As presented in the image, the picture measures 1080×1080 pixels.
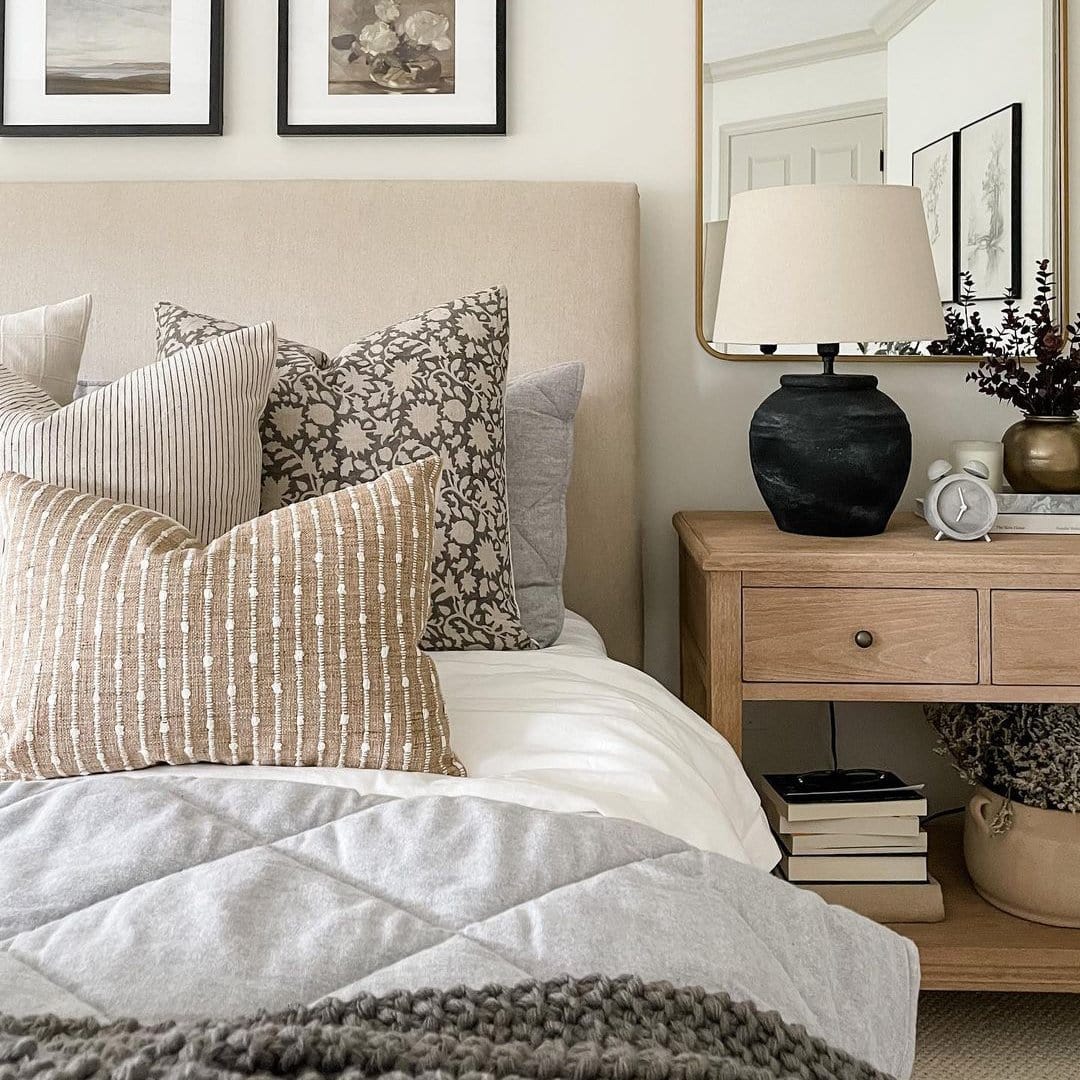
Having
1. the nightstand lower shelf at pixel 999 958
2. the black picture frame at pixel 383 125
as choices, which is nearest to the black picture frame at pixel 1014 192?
the black picture frame at pixel 383 125

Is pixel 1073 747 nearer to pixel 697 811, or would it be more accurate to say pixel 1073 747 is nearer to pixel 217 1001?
pixel 697 811

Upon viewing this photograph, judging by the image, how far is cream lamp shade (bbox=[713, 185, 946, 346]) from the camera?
64.9 inches

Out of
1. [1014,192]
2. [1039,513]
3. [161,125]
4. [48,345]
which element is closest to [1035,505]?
[1039,513]

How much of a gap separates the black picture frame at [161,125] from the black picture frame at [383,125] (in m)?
0.11

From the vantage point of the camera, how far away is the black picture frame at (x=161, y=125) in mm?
2100

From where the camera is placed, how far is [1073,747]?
172 cm

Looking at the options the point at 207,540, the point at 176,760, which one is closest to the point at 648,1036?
the point at 176,760

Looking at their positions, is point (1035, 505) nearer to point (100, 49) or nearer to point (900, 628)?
point (900, 628)

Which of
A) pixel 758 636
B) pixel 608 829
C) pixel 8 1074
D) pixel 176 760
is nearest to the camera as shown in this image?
pixel 8 1074

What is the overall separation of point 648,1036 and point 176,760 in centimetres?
63

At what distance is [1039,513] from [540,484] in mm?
795

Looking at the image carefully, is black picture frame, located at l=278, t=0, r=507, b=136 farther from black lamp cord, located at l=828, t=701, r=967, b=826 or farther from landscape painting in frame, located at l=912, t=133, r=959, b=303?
black lamp cord, located at l=828, t=701, r=967, b=826

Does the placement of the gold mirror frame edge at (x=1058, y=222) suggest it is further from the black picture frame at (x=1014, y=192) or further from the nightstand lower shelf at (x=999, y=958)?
the nightstand lower shelf at (x=999, y=958)

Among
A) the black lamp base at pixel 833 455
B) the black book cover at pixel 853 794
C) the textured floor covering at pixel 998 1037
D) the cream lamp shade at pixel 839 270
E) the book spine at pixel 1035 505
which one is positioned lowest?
the textured floor covering at pixel 998 1037
